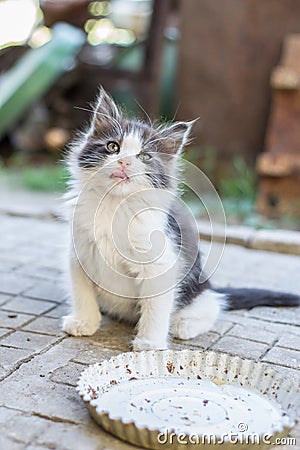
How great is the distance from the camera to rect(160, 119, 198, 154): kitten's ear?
105 inches

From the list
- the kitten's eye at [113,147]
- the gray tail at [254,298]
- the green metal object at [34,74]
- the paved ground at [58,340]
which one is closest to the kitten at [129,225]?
the kitten's eye at [113,147]

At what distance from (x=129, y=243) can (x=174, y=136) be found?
47cm

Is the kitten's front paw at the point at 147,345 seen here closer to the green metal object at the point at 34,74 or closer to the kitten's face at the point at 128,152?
the kitten's face at the point at 128,152

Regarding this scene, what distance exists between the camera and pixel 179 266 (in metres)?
2.72

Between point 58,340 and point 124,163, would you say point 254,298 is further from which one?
point 124,163

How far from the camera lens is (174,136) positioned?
8.82ft

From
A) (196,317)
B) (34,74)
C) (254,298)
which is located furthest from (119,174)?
(34,74)

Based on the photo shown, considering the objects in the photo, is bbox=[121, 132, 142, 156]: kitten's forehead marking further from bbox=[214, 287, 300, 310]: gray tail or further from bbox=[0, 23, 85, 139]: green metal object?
bbox=[0, 23, 85, 139]: green metal object

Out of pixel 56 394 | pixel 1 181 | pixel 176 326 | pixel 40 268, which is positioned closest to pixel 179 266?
pixel 176 326

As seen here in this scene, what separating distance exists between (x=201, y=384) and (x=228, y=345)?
21.1 inches

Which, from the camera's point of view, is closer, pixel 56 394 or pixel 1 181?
pixel 56 394

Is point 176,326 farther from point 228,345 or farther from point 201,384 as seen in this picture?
point 201,384

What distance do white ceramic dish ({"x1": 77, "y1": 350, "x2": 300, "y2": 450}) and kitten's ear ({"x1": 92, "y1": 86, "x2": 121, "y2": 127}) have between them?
3.09 feet

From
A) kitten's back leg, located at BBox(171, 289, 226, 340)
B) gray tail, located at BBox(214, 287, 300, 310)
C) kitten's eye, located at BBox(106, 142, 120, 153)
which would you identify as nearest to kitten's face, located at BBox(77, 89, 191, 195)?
kitten's eye, located at BBox(106, 142, 120, 153)
